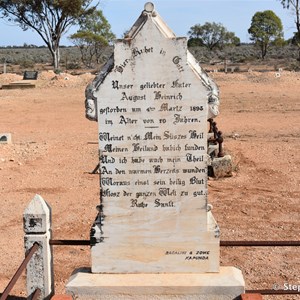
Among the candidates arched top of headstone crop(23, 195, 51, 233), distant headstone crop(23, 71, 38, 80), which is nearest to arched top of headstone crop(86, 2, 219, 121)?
arched top of headstone crop(23, 195, 51, 233)

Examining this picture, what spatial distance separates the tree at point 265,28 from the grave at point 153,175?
54.5 meters

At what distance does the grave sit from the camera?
14.6 feet

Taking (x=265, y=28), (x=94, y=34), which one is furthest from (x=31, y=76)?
(x=265, y=28)

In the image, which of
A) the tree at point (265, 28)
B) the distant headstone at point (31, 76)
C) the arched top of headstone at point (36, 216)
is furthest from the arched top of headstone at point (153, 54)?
the tree at point (265, 28)

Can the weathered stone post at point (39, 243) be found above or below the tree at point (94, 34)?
below

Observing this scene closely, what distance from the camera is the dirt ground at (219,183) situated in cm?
654

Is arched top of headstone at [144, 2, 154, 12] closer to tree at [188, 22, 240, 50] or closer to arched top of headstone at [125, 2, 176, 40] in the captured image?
arched top of headstone at [125, 2, 176, 40]

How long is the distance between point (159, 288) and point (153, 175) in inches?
37.8

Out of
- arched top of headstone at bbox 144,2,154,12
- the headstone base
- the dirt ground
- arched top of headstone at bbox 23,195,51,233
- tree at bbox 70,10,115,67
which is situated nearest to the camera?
arched top of headstone at bbox 144,2,154,12

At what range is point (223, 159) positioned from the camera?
10.0 metres

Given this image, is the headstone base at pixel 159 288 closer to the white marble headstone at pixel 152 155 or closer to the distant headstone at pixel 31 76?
the white marble headstone at pixel 152 155

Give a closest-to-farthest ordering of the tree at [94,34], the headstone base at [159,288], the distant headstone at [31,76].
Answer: the headstone base at [159,288]
the distant headstone at [31,76]
the tree at [94,34]

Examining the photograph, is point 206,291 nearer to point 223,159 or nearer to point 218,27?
point 223,159

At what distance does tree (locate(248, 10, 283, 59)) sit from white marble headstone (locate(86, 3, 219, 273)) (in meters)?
54.5
